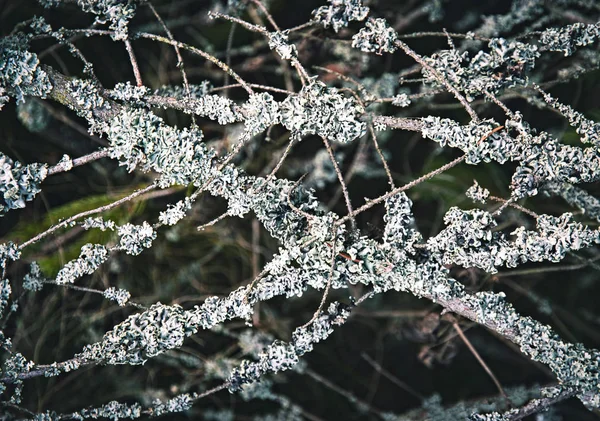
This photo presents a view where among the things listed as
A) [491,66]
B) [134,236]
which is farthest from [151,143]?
[491,66]

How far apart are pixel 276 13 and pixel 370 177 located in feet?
1.20

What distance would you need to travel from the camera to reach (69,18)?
97cm

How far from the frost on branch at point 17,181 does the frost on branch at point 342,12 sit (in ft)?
0.99

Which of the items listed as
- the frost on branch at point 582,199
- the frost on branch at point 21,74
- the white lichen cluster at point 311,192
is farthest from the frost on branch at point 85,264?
the frost on branch at point 582,199

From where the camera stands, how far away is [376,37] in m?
0.53

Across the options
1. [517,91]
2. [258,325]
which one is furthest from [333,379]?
[517,91]

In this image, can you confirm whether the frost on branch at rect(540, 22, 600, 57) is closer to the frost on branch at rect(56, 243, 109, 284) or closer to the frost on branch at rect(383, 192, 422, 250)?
the frost on branch at rect(383, 192, 422, 250)

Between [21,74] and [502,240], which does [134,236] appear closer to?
[21,74]

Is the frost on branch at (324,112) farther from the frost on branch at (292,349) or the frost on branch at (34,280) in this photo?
the frost on branch at (34,280)

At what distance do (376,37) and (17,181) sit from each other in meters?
0.36

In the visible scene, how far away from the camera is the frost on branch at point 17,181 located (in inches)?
18.7

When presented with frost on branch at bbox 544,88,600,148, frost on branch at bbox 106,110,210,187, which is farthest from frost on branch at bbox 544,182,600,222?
frost on branch at bbox 106,110,210,187

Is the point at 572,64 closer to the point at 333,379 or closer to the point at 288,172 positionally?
the point at 288,172

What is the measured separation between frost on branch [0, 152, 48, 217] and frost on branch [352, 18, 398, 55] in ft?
1.05
